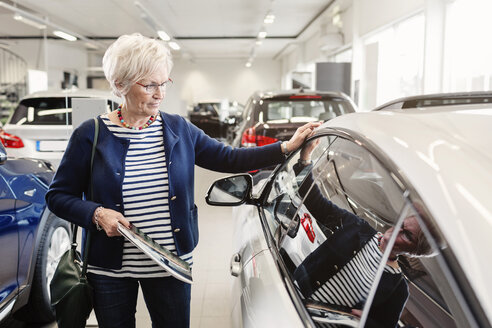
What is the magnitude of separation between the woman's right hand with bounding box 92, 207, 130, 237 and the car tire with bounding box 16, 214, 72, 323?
1.31 m

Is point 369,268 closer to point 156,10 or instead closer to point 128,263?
point 128,263

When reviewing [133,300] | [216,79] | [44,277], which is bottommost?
[44,277]

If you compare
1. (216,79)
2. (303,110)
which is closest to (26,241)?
(303,110)

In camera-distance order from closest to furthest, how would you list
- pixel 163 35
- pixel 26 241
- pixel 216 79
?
pixel 26 241 → pixel 163 35 → pixel 216 79

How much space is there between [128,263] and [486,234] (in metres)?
1.19

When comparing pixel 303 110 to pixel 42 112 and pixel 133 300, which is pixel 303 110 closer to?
pixel 42 112

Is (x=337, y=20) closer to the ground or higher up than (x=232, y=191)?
higher up

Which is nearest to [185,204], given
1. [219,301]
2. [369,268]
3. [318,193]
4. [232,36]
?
[318,193]

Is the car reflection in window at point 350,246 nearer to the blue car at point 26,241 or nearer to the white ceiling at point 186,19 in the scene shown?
the blue car at point 26,241

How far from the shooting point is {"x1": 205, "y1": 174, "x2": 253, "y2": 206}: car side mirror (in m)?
1.91

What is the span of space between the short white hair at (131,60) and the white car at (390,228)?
0.57 meters

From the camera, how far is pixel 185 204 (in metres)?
1.60

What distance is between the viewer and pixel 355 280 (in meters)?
0.95

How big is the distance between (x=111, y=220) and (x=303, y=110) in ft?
14.5
